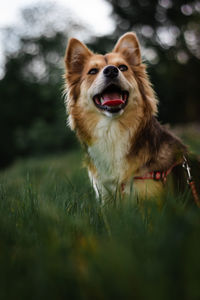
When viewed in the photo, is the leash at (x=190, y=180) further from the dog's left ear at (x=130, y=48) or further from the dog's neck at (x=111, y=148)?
the dog's left ear at (x=130, y=48)

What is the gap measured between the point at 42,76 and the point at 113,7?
6.31 m

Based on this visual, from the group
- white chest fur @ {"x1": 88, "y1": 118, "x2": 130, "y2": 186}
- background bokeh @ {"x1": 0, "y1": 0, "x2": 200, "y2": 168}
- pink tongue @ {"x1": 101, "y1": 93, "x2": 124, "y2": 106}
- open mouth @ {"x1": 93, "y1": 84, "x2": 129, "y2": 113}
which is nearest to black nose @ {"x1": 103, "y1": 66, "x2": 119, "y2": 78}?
open mouth @ {"x1": 93, "y1": 84, "x2": 129, "y2": 113}

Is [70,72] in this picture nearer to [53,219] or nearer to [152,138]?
[152,138]

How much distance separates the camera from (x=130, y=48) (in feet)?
12.3

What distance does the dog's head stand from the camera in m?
3.36

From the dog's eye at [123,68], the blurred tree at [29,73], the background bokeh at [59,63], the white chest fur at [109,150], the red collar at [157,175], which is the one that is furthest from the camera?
the blurred tree at [29,73]

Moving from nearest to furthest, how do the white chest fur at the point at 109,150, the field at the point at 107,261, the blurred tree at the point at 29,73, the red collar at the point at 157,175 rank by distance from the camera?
the field at the point at 107,261 → the red collar at the point at 157,175 → the white chest fur at the point at 109,150 → the blurred tree at the point at 29,73

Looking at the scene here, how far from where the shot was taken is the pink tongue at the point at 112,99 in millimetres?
3326

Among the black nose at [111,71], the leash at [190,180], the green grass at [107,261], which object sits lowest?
the leash at [190,180]

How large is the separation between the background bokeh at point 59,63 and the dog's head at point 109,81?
485 inches

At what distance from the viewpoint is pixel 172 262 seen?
108 cm

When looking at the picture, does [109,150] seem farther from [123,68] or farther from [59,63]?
[59,63]

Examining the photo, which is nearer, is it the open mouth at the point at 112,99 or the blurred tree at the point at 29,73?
the open mouth at the point at 112,99

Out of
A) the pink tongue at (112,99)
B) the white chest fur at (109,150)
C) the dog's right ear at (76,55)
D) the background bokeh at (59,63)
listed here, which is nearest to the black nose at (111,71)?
the pink tongue at (112,99)
